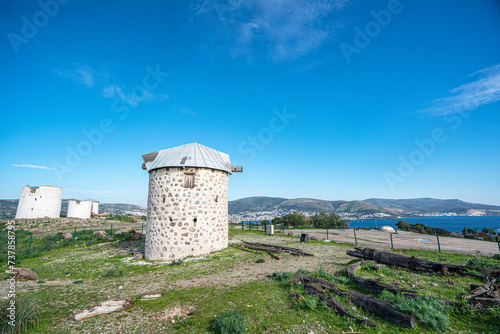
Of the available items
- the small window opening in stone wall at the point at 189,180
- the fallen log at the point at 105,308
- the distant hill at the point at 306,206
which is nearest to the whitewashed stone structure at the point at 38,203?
the small window opening in stone wall at the point at 189,180

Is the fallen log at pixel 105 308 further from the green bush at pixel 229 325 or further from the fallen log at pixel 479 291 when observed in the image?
the fallen log at pixel 479 291

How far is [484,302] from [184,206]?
1410 cm

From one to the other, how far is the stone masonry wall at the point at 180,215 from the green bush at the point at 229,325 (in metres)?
9.36

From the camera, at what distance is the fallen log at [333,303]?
5453 mm

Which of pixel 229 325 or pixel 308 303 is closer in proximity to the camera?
pixel 229 325

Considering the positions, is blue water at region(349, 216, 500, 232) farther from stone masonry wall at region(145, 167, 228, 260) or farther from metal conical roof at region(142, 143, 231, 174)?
stone masonry wall at region(145, 167, 228, 260)

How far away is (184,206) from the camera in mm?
14500

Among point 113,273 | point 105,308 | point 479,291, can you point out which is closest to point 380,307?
point 479,291

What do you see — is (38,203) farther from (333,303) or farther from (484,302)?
(484,302)

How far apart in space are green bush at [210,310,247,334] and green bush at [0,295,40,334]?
5036mm

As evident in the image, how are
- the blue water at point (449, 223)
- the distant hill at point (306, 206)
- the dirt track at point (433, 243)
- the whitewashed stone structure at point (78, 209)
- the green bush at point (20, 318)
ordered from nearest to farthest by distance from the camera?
the green bush at point (20, 318) → the dirt track at point (433, 243) → the whitewashed stone structure at point (78, 209) → the blue water at point (449, 223) → the distant hill at point (306, 206)

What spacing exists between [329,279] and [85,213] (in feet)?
175

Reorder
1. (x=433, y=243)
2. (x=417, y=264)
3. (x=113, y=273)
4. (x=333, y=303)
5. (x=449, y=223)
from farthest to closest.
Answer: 1. (x=449, y=223)
2. (x=433, y=243)
3. (x=113, y=273)
4. (x=417, y=264)
5. (x=333, y=303)


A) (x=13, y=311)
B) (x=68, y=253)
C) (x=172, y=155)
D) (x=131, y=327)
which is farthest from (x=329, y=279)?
(x=68, y=253)
